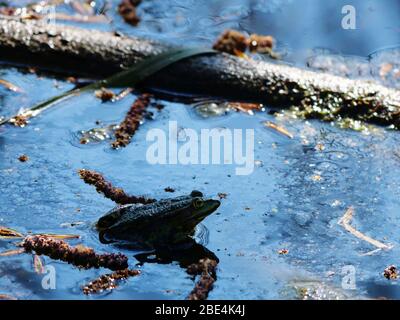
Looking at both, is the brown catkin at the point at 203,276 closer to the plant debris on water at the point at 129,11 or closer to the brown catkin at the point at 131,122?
the brown catkin at the point at 131,122

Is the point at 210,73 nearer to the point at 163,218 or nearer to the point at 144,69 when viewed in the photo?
the point at 144,69

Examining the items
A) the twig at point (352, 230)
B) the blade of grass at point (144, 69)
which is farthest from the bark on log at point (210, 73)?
the twig at point (352, 230)

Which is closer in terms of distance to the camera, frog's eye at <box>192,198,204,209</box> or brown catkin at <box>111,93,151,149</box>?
frog's eye at <box>192,198,204,209</box>

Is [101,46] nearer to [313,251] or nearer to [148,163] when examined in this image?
[148,163]

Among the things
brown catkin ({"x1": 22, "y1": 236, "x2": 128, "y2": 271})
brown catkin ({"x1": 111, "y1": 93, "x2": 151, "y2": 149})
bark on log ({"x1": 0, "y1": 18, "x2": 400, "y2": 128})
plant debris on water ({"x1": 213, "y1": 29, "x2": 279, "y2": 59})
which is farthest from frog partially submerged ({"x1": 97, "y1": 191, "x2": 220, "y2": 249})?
plant debris on water ({"x1": 213, "y1": 29, "x2": 279, "y2": 59})

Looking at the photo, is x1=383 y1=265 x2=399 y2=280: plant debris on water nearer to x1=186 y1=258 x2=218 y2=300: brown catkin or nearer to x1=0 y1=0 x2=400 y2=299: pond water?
x1=0 y1=0 x2=400 y2=299: pond water
